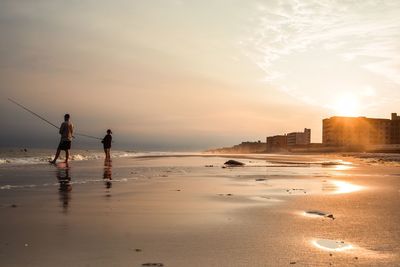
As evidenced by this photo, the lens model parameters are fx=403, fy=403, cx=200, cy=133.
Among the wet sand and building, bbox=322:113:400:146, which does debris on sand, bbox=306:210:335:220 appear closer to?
the wet sand

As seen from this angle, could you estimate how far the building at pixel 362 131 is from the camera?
161125 mm

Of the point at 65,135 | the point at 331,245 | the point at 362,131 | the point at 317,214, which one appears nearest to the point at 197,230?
the point at 331,245

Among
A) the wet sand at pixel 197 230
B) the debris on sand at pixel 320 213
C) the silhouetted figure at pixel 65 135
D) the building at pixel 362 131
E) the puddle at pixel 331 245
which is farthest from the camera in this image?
the building at pixel 362 131

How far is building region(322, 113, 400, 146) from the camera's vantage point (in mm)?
161125

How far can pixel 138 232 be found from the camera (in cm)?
431

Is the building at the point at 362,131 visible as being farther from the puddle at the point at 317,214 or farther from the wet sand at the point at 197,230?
the puddle at the point at 317,214

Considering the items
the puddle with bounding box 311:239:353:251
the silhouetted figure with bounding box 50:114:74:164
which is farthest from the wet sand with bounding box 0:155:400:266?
the silhouetted figure with bounding box 50:114:74:164

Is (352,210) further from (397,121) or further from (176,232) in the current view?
(397,121)

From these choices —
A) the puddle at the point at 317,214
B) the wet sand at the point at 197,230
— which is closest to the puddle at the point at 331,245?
the wet sand at the point at 197,230

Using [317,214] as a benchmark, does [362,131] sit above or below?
above

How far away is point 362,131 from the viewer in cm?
16312

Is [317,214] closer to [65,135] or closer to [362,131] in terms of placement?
[65,135]

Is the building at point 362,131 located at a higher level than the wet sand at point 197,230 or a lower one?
higher

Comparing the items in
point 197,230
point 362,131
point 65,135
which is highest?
point 362,131
